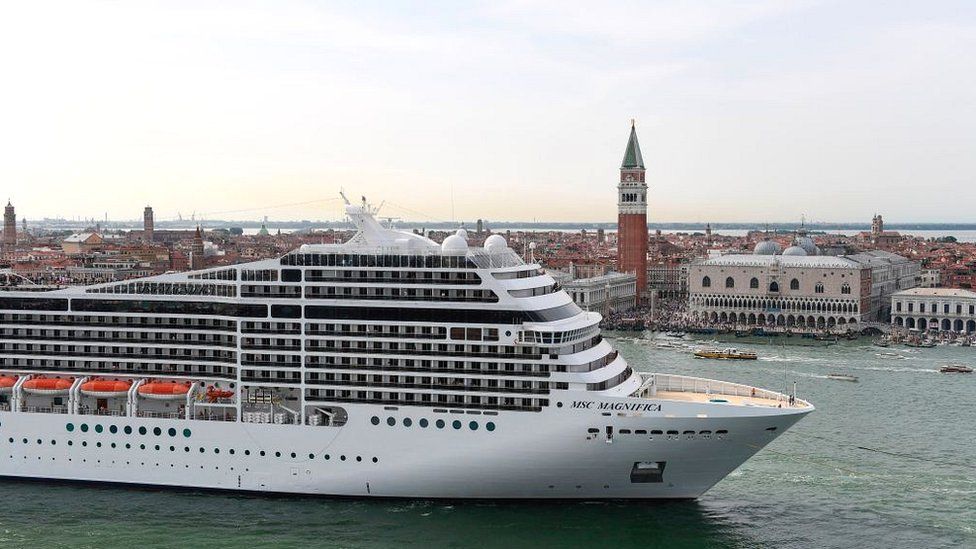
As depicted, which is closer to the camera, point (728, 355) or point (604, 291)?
point (728, 355)

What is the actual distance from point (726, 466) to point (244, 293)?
362 inches

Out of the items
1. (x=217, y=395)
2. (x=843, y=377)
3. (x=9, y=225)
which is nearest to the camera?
(x=217, y=395)

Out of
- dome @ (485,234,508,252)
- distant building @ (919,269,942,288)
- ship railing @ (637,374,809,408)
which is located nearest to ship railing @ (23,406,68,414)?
dome @ (485,234,508,252)

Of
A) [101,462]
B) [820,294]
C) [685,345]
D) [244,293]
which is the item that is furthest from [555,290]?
[820,294]

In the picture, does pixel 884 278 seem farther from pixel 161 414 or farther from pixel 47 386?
pixel 47 386

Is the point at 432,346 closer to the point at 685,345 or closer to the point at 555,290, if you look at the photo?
the point at 555,290

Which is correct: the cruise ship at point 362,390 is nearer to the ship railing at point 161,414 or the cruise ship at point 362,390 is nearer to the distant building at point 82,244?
the ship railing at point 161,414

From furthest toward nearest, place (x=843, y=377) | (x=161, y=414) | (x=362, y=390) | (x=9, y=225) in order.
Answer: (x=9, y=225) → (x=843, y=377) → (x=161, y=414) → (x=362, y=390)

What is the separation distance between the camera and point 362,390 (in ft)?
63.1

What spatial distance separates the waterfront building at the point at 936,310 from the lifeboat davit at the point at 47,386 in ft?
150

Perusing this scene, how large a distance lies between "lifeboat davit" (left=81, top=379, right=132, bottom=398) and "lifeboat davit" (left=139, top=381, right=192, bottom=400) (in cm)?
35

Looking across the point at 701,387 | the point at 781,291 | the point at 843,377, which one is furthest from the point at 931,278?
the point at 701,387

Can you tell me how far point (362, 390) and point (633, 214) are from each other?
49.1m

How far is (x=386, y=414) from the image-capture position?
19.1 metres
